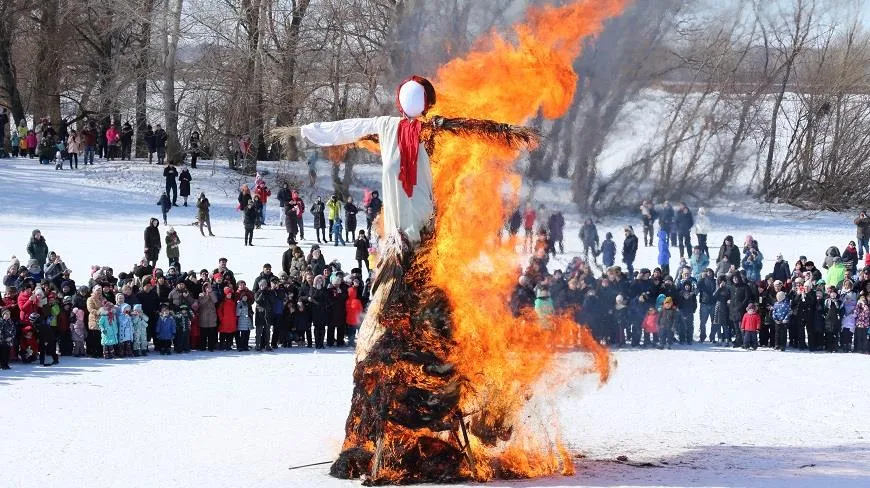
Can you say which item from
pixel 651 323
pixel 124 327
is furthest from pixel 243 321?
pixel 651 323

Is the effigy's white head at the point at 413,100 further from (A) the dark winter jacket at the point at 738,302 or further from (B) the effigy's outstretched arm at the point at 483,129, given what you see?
(A) the dark winter jacket at the point at 738,302

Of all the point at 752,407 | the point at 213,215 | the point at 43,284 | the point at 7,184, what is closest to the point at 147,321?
the point at 43,284

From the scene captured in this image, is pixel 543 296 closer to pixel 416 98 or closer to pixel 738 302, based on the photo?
pixel 416 98

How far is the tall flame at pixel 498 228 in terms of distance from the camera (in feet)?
33.4

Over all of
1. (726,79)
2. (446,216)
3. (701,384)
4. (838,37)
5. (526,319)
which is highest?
(838,37)

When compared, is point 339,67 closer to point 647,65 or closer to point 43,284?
point 43,284

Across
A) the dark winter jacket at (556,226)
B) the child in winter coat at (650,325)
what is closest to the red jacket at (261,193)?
the child in winter coat at (650,325)

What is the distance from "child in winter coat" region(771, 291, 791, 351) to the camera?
2111 cm

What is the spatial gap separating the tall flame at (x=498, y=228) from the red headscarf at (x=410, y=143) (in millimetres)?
292

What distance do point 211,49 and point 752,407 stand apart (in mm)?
30042

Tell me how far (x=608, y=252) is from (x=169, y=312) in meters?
7.39

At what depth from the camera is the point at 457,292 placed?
33.2 ft

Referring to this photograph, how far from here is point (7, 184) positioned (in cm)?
3538

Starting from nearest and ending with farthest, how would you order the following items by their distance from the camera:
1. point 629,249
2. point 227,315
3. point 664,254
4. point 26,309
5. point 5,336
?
point 5,336
point 26,309
point 227,315
point 629,249
point 664,254
